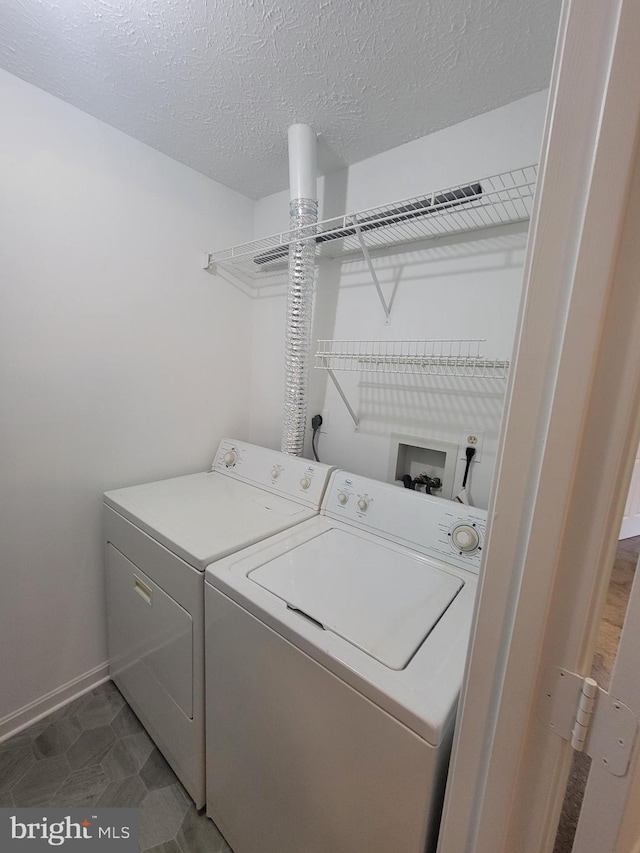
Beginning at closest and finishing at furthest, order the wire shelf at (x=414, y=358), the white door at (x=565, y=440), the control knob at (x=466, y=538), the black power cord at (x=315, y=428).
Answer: the white door at (x=565, y=440) → the control knob at (x=466, y=538) → the wire shelf at (x=414, y=358) → the black power cord at (x=315, y=428)

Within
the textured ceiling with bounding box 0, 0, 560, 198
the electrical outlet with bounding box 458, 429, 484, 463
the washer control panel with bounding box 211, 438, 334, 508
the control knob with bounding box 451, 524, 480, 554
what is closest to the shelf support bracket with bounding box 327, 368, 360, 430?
the washer control panel with bounding box 211, 438, 334, 508

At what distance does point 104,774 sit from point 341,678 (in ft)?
4.18

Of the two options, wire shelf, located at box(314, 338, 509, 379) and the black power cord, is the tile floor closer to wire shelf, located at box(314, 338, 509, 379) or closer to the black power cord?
the black power cord

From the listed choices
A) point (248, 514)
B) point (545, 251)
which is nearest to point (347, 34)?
point (545, 251)

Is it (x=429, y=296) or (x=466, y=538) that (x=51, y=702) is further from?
(x=429, y=296)

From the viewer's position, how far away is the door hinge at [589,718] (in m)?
0.44

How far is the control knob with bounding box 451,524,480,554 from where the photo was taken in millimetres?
1085

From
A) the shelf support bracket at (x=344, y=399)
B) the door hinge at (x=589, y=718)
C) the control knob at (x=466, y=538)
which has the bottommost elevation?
the control knob at (x=466, y=538)

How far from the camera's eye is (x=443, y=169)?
1405 millimetres

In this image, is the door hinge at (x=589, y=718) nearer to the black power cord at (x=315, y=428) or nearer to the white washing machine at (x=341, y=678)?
the white washing machine at (x=341, y=678)

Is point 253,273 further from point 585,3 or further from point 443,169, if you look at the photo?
point 585,3

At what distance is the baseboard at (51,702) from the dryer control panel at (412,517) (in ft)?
4.58

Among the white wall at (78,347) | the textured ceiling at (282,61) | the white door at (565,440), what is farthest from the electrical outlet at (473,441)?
the white wall at (78,347)

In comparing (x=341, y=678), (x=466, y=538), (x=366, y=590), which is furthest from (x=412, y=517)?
(x=341, y=678)
